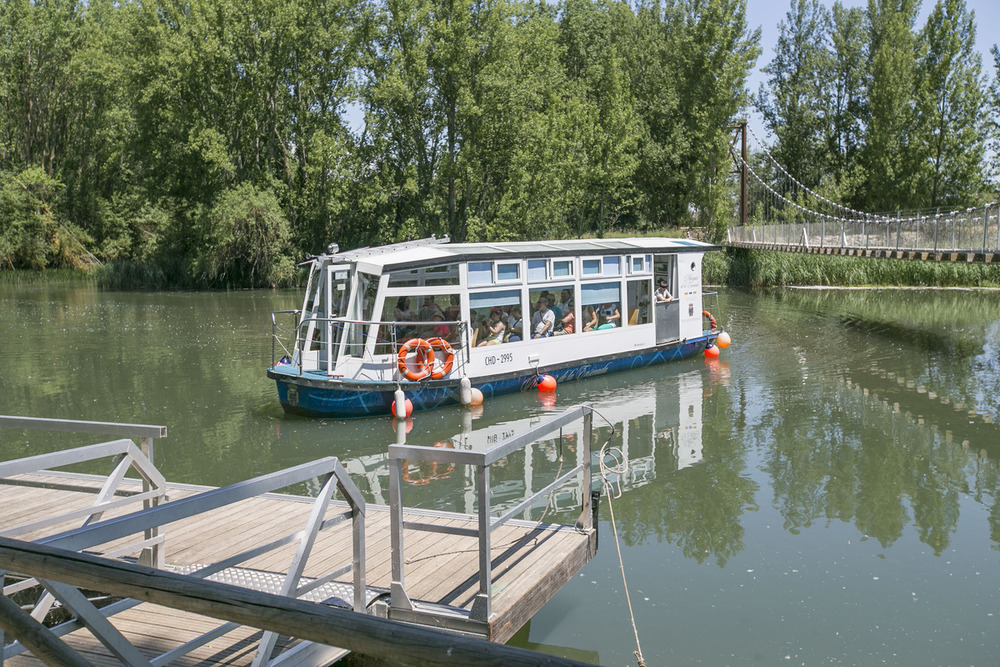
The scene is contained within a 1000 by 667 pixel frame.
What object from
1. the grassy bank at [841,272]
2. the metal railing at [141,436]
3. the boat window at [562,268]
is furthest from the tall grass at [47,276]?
the metal railing at [141,436]

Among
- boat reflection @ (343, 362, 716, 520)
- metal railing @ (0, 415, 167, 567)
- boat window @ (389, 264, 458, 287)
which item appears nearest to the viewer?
metal railing @ (0, 415, 167, 567)

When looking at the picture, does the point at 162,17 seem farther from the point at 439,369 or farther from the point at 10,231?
the point at 439,369

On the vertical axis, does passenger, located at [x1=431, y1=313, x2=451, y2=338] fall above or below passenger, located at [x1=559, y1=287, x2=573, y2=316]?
below

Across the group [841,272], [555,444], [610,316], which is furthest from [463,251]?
[841,272]

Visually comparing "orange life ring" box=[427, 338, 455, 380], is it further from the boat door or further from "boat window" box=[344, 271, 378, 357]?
the boat door

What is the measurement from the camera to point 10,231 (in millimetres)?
48562

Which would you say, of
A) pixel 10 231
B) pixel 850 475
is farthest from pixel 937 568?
pixel 10 231

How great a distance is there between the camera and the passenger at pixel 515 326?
1619 centimetres

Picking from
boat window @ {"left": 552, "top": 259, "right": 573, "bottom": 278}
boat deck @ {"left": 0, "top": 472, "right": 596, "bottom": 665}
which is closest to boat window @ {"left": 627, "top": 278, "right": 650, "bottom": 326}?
boat window @ {"left": 552, "top": 259, "right": 573, "bottom": 278}

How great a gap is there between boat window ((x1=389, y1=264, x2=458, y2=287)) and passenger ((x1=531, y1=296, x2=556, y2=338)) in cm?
211

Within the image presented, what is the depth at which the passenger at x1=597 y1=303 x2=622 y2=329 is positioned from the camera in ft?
59.3

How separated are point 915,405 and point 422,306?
326 inches

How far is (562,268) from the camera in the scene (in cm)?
1686

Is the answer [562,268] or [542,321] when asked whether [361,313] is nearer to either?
[542,321]
